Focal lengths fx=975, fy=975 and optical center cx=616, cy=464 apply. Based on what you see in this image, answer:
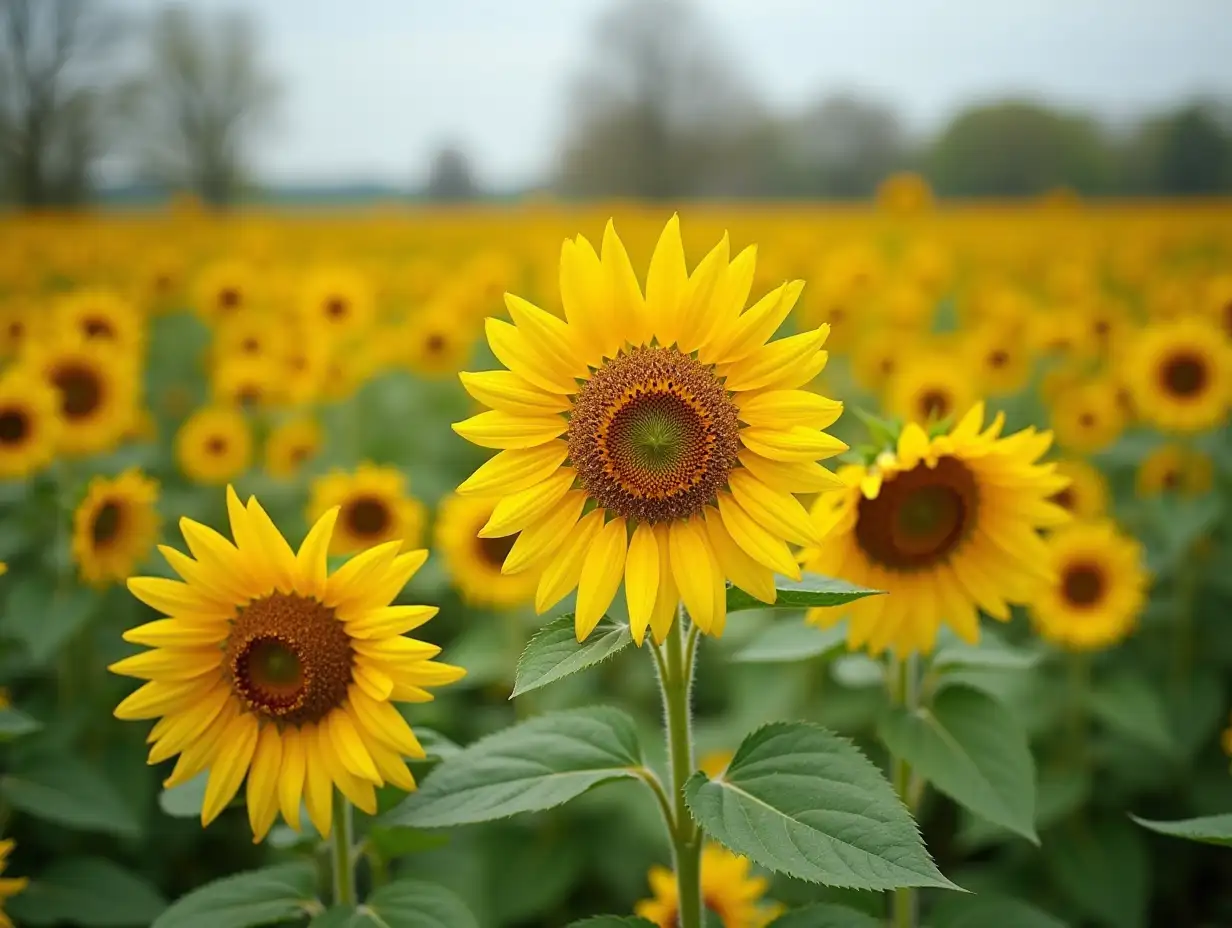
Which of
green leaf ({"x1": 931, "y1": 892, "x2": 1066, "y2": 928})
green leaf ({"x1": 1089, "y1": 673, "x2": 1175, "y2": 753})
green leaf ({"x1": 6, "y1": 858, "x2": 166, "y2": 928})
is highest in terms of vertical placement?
green leaf ({"x1": 931, "y1": 892, "x2": 1066, "y2": 928})

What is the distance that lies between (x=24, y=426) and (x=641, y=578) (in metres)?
3.24

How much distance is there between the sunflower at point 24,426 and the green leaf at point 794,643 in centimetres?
296

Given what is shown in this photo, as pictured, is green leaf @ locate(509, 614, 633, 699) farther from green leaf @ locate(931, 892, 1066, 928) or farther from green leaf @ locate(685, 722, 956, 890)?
green leaf @ locate(931, 892, 1066, 928)

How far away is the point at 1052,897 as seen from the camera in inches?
144

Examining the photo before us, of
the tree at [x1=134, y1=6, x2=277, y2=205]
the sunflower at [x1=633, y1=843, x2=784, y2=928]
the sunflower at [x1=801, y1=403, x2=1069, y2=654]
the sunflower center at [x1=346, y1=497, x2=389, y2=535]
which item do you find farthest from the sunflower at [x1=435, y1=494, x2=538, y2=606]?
the tree at [x1=134, y1=6, x2=277, y2=205]

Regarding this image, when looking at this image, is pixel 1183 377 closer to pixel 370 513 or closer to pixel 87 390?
pixel 370 513

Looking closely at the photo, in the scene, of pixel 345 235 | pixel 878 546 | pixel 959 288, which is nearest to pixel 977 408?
pixel 878 546

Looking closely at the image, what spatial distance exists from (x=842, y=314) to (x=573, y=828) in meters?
4.06

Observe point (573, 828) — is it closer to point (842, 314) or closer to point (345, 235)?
point (842, 314)

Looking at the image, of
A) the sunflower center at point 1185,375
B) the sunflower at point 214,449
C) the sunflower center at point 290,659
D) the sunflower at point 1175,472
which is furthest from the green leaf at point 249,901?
the sunflower center at point 1185,375

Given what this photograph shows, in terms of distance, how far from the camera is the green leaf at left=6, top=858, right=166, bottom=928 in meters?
2.78

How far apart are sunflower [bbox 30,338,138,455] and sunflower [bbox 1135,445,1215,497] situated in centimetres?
461

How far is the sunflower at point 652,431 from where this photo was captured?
1.62 m

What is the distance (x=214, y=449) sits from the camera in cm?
517
